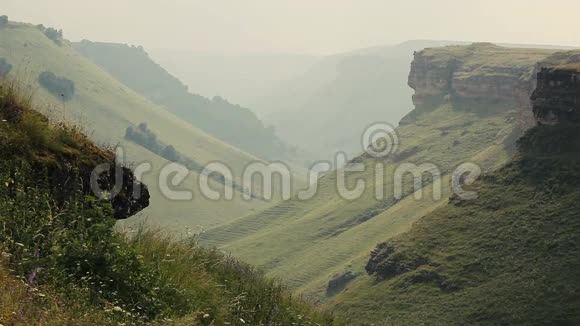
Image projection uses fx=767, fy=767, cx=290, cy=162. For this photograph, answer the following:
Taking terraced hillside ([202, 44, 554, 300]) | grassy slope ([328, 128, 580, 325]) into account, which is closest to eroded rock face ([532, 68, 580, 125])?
grassy slope ([328, 128, 580, 325])

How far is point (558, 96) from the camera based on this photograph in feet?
201

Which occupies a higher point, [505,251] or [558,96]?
[558,96]

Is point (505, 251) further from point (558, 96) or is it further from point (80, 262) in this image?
point (80, 262)

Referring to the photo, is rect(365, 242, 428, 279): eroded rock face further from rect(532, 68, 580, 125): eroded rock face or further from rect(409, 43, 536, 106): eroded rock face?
rect(409, 43, 536, 106): eroded rock face

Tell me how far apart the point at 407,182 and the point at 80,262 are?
133 metres

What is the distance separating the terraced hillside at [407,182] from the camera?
375 ft

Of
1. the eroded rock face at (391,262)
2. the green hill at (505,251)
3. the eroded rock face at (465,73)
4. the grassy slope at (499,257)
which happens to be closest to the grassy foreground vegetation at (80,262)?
the grassy slope at (499,257)

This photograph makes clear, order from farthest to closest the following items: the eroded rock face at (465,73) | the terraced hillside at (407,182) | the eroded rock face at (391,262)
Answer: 1. the eroded rock face at (465,73)
2. the terraced hillside at (407,182)
3. the eroded rock face at (391,262)

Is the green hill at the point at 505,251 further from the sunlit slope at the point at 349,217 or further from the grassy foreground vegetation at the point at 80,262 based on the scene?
the grassy foreground vegetation at the point at 80,262

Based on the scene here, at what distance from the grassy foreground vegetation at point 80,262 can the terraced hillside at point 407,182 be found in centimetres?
8126

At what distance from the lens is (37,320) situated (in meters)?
6.81

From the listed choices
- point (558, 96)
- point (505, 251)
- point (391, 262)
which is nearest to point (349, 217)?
point (391, 262)

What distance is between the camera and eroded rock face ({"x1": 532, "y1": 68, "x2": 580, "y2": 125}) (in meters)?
60.4

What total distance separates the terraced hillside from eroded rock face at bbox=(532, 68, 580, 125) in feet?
118
